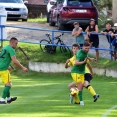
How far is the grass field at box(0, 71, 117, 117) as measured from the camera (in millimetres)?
11703

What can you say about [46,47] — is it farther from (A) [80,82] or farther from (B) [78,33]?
(A) [80,82]

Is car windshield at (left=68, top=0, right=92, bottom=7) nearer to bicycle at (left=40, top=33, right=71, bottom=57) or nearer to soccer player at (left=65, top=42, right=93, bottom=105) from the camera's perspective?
bicycle at (left=40, top=33, right=71, bottom=57)

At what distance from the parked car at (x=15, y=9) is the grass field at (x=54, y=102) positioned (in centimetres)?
1148

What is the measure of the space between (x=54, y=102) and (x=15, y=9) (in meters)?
19.2

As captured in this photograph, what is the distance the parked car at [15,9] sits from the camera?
1282 inches

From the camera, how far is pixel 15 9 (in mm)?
32594

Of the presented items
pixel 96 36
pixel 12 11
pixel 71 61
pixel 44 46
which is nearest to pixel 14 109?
pixel 71 61

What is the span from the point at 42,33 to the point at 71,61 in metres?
15.0

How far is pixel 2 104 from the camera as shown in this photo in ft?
44.0

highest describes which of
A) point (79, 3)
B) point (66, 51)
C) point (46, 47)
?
point (79, 3)

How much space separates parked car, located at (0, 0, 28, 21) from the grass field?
11.5m

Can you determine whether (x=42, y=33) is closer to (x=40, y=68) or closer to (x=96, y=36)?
(x=40, y=68)

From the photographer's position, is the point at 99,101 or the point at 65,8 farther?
the point at 65,8

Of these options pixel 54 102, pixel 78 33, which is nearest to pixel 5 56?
pixel 54 102
